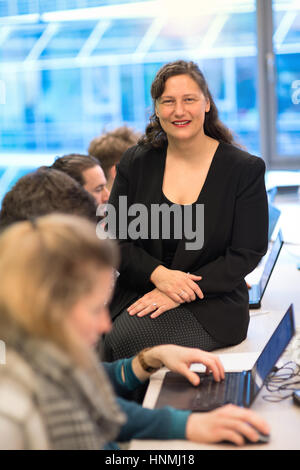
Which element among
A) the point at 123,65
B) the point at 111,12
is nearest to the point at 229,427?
the point at 123,65

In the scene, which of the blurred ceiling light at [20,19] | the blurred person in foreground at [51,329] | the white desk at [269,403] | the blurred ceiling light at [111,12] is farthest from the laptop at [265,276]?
→ the blurred ceiling light at [20,19]

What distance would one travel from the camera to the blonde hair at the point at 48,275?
0.87 meters

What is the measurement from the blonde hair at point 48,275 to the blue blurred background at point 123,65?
3.69 meters

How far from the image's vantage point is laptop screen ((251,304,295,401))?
4.44 feet

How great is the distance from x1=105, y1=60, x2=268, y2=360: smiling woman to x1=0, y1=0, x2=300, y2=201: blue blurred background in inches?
95.0

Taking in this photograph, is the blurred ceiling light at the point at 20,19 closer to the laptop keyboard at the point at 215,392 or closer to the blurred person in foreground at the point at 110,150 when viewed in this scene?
the blurred person in foreground at the point at 110,150

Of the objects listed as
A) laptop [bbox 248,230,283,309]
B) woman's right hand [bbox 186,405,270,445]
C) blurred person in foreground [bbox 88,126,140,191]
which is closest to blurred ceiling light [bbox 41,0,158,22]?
blurred person in foreground [bbox 88,126,140,191]

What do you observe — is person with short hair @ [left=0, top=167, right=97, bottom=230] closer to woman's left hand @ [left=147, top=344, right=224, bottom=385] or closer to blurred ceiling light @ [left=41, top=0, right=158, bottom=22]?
woman's left hand @ [left=147, top=344, right=224, bottom=385]

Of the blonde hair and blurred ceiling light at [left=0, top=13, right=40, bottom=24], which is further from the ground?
blurred ceiling light at [left=0, top=13, right=40, bottom=24]

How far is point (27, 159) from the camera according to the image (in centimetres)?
538

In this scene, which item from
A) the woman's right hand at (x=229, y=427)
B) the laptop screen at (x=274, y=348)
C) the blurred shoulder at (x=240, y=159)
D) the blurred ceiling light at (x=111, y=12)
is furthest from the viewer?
the blurred ceiling light at (x=111, y=12)

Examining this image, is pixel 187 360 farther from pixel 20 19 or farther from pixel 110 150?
pixel 20 19

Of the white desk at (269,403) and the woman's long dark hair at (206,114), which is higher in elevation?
the woman's long dark hair at (206,114)

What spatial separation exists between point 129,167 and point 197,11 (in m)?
3.01
